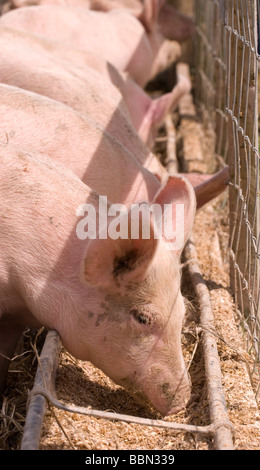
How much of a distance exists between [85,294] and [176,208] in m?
0.52

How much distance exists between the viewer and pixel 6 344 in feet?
10.1

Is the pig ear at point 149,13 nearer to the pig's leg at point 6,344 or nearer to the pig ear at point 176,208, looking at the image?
the pig ear at point 176,208

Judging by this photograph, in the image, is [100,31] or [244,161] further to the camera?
[100,31]

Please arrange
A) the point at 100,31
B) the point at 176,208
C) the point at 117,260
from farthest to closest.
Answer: the point at 100,31, the point at 176,208, the point at 117,260

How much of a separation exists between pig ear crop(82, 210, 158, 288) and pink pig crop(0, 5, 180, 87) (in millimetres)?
3049

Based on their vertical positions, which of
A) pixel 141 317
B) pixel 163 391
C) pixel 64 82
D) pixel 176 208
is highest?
pixel 64 82

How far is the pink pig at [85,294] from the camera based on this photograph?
278 centimetres

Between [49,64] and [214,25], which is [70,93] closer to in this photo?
[49,64]

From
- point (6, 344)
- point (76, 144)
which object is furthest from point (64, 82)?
point (6, 344)

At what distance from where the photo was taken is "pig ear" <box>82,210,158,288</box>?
2566 mm

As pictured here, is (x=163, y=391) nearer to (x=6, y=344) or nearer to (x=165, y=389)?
(x=165, y=389)

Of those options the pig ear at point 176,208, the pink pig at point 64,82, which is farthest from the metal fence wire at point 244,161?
the pink pig at point 64,82

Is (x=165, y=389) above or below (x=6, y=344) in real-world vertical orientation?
below

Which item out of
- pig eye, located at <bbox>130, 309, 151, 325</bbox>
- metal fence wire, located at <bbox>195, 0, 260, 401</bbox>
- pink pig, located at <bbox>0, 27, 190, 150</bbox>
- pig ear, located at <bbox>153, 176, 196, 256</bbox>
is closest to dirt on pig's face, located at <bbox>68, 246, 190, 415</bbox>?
pig eye, located at <bbox>130, 309, 151, 325</bbox>
